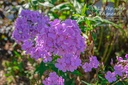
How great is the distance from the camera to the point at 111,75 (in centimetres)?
187

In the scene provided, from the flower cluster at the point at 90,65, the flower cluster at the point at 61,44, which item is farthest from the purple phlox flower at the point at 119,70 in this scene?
the flower cluster at the point at 61,44

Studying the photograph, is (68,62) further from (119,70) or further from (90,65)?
(119,70)

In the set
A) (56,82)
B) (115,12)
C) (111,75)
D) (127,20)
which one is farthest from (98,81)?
(127,20)

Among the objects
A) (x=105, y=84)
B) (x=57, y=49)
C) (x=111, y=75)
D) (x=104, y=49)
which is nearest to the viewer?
(x=57, y=49)

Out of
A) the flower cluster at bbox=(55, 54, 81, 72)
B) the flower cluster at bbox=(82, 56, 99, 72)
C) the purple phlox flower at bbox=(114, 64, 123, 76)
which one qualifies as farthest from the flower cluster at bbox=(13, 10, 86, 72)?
the purple phlox flower at bbox=(114, 64, 123, 76)

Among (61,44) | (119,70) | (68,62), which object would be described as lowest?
(119,70)

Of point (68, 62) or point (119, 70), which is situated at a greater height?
point (68, 62)

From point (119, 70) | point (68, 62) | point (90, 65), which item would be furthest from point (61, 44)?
point (119, 70)

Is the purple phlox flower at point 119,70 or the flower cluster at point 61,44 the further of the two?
the purple phlox flower at point 119,70

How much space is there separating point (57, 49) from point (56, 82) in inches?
7.1

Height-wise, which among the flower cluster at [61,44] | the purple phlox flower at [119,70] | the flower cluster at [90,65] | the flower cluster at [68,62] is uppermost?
the flower cluster at [61,44]

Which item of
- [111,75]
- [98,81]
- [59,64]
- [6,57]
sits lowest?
[6,57]

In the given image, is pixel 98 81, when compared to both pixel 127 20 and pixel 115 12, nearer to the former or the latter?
pixel 115 12

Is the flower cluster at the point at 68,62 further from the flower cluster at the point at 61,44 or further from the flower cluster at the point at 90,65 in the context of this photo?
the flower cluster at the point at 90,65
